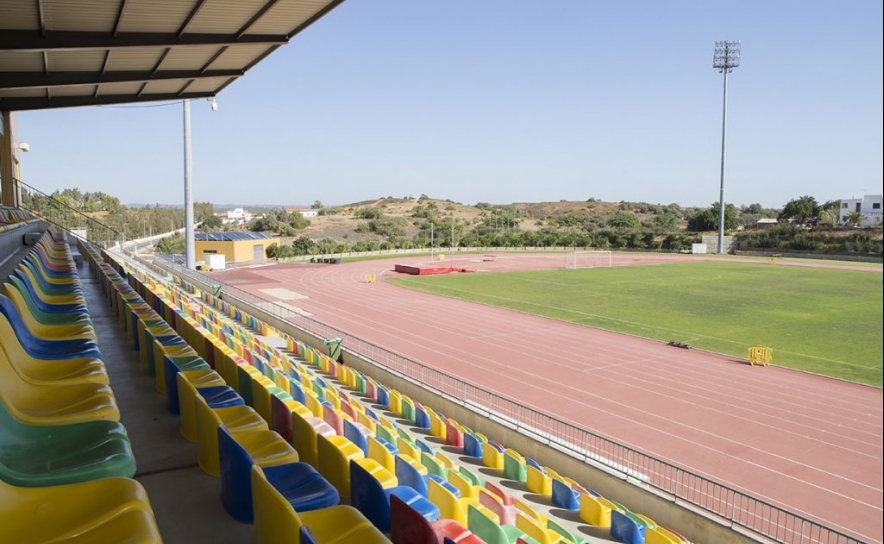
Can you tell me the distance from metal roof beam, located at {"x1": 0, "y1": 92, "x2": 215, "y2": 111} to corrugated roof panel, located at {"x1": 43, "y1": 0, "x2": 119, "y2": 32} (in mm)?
7310

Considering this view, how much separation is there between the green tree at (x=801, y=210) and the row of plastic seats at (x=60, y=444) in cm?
9056

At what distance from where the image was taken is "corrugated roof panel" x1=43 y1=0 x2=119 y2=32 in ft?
30.8

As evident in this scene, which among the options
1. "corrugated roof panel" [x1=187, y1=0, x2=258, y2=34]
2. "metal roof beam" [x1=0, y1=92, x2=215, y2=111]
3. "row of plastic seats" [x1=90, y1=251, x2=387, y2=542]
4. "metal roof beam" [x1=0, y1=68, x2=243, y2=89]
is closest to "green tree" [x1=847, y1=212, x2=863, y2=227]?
"row of plastic seats" [x1=90, y1=251, x2=387, y2=542]

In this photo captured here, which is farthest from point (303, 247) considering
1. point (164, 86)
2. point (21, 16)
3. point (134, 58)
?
point (21, 16)

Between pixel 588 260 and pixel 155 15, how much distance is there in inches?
2348

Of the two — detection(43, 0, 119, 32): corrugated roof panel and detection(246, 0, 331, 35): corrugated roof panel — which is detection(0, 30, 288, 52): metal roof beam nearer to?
detection(43, 0, 119, 32): corrugated roof panel

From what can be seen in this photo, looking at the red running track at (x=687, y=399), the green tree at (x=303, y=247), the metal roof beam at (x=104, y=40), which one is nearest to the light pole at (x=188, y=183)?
the red running track at (x=687, y=399)

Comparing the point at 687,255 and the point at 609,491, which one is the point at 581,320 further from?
the point at 687,255

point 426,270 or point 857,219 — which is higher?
point 857,219

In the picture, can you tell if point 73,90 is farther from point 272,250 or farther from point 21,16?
point 272,250

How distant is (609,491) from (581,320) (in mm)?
18947

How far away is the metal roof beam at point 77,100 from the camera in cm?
1712

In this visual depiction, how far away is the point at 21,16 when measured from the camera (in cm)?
938

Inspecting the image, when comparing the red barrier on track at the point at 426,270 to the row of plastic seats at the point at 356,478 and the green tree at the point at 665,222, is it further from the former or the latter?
the green tree at the point at 665,222
